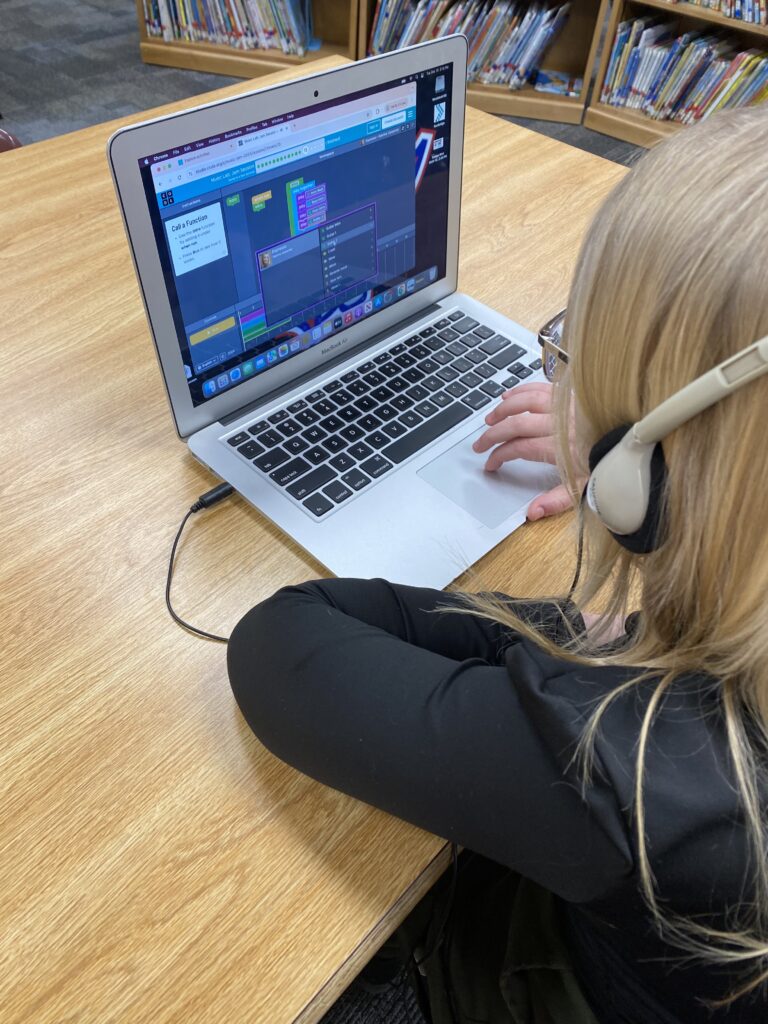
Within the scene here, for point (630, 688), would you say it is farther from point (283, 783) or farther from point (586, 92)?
point (586, 92)

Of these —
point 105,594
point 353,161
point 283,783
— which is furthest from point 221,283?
point 283,783

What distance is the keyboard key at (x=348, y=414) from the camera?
0.80 meters

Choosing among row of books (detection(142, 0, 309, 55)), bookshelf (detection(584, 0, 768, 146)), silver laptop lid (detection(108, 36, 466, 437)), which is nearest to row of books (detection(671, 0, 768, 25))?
bookshelf (detection(584, 0, 768, 146))

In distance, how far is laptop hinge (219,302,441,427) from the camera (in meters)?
0.80

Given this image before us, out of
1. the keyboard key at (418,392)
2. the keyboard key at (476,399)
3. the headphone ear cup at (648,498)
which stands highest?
the headphone ear cup at (648,498)

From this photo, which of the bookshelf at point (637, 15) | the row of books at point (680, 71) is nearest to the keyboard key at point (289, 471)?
the bookshelf at point (637, 15)

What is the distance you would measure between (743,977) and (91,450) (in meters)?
0.71

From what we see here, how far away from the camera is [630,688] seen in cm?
45

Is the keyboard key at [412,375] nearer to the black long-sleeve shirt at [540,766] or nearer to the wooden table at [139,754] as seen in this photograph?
the wooden table at [139,754]

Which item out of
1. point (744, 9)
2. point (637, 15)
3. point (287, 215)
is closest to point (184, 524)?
point (287, 215)

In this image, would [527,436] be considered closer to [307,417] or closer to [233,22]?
[307,417]

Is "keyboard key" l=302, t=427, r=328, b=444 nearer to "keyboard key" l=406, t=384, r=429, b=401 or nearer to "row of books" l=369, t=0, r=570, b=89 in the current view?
"keyboard key" l=406, t=384, r=429, b=401

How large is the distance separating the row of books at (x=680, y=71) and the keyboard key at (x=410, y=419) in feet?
7.97

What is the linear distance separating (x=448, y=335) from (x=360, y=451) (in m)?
0.23
